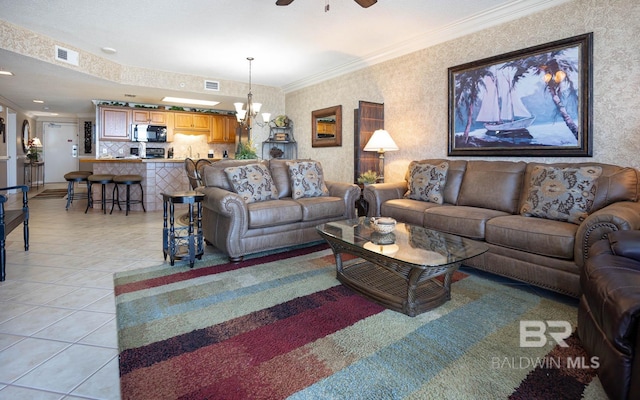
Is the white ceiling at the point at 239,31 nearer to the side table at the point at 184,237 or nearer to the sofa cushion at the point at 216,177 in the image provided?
the sofa cushion at the point at 216,177

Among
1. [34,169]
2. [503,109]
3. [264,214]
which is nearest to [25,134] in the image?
[34,169]

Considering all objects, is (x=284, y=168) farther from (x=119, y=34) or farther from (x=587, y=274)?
(x=587, y=274)

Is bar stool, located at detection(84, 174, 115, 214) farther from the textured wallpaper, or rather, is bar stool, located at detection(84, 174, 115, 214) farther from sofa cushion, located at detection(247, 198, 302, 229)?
sofa cushion, located at detection(247, 198, 302, 229)

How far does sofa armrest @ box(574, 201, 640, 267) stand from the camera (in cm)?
207

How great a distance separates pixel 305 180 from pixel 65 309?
2527 millimetres

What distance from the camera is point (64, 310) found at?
2213 mm

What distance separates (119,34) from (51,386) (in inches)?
170

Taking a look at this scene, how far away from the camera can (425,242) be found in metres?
2.37

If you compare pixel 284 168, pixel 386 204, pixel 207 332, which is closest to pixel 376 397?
pixel 207 332

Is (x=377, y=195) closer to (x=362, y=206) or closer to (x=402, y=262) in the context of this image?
(x=362, y=206)

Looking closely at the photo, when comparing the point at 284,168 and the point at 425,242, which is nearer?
the point at 425,242

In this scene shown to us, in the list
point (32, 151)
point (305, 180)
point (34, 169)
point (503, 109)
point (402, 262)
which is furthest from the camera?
point (34, 169)

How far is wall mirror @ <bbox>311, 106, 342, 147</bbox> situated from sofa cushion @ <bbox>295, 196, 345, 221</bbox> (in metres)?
2.26

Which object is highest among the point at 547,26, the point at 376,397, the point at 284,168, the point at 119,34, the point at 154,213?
the point at 119,34
